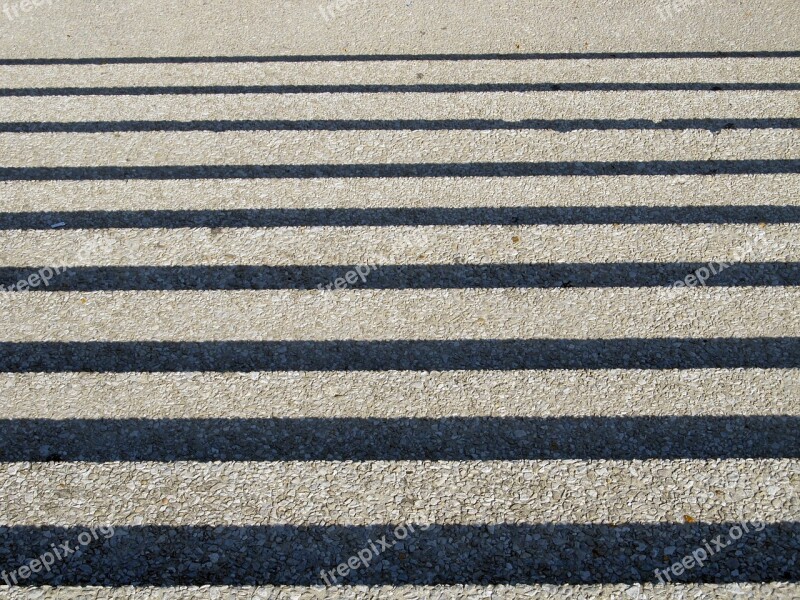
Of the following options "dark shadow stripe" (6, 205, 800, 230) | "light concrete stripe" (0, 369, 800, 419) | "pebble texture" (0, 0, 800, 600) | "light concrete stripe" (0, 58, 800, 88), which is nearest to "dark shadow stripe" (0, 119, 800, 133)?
"pebble texture" (0, 0, 800, 600)

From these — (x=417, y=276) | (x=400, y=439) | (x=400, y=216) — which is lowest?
(x=400, y=439)

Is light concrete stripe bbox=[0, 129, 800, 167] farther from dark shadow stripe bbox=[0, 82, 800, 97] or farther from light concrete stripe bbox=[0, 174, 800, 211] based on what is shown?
dark shadow stripe bbox=[0, 82, 800, 97]

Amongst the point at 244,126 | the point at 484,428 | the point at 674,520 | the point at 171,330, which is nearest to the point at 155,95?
the point at 244,126

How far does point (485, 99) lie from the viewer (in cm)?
589

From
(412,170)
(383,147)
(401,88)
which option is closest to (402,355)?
(412,170)

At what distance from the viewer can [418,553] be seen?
11.0 ft

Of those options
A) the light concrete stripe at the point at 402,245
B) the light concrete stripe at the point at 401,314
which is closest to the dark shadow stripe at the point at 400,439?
the light concrete stripe at the point at 401,314

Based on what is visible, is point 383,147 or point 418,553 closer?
point 418,553

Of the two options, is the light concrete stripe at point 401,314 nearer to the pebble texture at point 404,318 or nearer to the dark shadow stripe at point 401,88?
the pebble texture at point 404,318

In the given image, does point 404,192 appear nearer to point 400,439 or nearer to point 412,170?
point 412,170

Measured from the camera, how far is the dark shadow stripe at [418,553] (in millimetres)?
3275

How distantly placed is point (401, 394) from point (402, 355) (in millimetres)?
279

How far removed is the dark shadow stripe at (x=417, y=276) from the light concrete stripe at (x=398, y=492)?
4.13 feet

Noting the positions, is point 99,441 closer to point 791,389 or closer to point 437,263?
point 437,263
